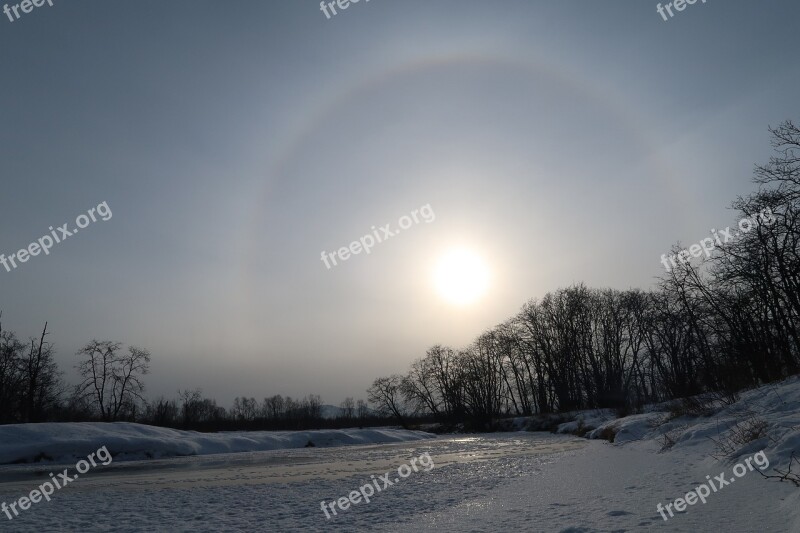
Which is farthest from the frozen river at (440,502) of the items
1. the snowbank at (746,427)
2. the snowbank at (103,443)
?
the snowbank at (103,443)

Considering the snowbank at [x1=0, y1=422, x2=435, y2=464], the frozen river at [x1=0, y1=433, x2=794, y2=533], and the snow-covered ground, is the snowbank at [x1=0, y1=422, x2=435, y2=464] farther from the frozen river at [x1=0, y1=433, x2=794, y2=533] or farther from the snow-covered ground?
the frozen river at [x1=0, y1=433, x2=794, y2=533]

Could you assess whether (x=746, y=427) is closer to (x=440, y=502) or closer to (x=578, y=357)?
(x=440, y=502)

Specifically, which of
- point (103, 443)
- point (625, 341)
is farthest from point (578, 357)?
point (103, 443)

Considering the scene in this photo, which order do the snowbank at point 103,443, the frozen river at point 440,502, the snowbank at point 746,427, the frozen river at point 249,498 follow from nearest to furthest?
the frozen river at point 440,502
the snowbank at point 746,427
the frozen river at point 249,498
the snowbank at point 103,443

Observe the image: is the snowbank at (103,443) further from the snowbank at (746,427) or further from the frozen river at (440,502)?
the snowbank at (746,427)

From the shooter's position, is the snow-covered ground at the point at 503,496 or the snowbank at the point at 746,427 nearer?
the snow-covered ground at the point at 503,496

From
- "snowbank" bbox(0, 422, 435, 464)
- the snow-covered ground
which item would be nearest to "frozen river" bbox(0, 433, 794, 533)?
the snow-covered ground

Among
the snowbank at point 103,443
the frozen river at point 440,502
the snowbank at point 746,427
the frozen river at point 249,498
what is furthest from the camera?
the snowbank at point 103,443

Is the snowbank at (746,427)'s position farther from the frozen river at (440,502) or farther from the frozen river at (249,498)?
the frozen river at (249,498)

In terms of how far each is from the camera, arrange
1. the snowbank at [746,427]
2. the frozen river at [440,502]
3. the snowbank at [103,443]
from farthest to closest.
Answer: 1. the snowbank at [103,443]
2. the snowbank at [746,427]
3. the frozen river at [440,502]
